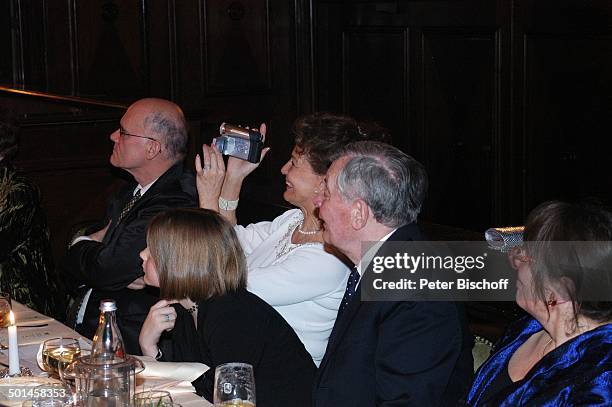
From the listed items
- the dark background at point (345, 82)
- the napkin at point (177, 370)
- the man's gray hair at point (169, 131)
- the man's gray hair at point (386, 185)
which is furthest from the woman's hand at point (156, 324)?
the dark background at point (345, 82)

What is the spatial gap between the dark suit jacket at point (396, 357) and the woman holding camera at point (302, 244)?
1.99 feet

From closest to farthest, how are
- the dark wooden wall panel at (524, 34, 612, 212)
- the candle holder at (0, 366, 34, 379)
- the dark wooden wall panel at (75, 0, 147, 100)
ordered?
the candle holder at (0, 366, 34, 379) → the dark wooden wall panel at (524, 34, 612, 212) → the dark wooden wall panel at (75, 0, 147, 100)

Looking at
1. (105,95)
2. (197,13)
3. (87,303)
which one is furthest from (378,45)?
(87,303)

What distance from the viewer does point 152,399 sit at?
6.96 feet

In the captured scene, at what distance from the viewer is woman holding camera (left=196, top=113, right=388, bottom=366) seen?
297 cm

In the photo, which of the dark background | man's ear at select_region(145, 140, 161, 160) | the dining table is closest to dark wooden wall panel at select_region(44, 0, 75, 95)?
the dark background

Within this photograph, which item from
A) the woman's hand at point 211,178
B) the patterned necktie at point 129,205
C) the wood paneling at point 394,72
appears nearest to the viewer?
the woman's hand at point 211,178

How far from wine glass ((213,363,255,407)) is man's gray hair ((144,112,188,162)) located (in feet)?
6.09

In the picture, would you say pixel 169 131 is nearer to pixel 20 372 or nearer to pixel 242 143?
pixel 242 143

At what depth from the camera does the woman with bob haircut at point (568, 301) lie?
6.66ft

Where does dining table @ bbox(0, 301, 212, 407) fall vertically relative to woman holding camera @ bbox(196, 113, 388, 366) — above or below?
below

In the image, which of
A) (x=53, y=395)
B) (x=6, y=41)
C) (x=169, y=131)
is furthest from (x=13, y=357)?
(x=6, y=41)

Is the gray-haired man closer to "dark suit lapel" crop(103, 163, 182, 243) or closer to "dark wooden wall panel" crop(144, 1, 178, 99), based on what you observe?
"dark suit lapel" crop(103, 163, 182, 243)

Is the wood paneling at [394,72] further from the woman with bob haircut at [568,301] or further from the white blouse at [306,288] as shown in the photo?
the woman with bob haircut at [568,301]
